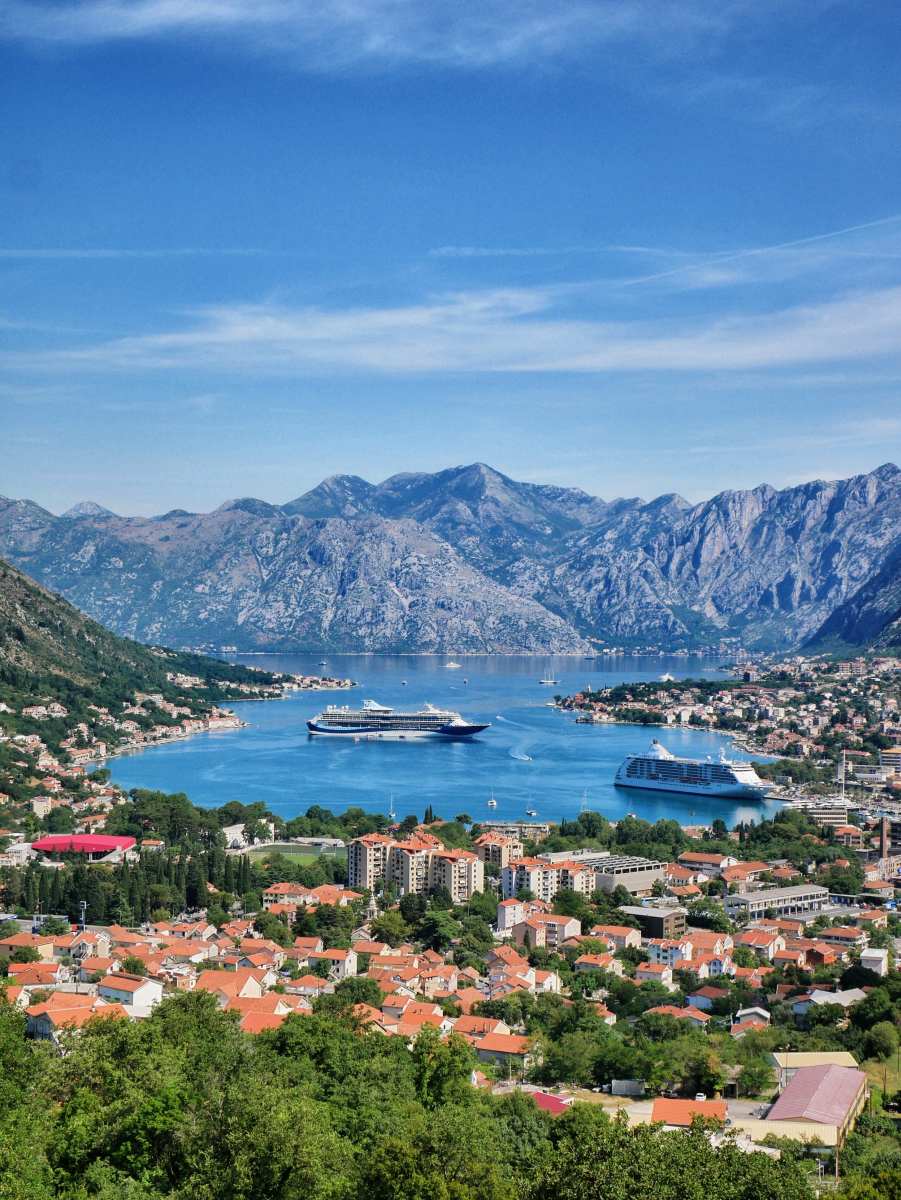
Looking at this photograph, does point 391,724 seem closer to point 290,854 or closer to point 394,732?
point 394,732

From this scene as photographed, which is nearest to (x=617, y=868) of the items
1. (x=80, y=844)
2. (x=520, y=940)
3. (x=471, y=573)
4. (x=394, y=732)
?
(x=520, y=940)

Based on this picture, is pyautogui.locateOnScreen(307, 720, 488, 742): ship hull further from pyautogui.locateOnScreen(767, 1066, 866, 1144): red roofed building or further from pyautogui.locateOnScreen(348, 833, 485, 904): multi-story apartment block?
pyautogui.locateOnScreen(767, 1066, 866, 1144): red roofed building

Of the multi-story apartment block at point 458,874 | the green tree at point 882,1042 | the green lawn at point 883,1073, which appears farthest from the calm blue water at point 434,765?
the green lawn at point 883,1073

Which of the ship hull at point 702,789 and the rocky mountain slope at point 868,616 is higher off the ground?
the rocky mountain slope at point 868,616

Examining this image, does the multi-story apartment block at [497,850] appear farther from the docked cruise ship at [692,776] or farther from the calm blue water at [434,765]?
the docked cruise ship at [692,776]

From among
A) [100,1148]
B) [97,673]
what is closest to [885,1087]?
[100,1148]

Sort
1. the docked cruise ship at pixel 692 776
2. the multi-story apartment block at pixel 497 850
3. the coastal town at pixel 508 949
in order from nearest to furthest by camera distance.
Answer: the coastal town at pixel 508 949 < the multi-story apartment block at pixel 497 850 < the docked cruise ship at pixel 692 776

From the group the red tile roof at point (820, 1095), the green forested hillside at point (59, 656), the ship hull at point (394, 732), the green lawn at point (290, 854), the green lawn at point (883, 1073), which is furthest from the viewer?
the ship hull at point (394, 732)

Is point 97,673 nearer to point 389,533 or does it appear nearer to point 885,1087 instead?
point 885,1087
